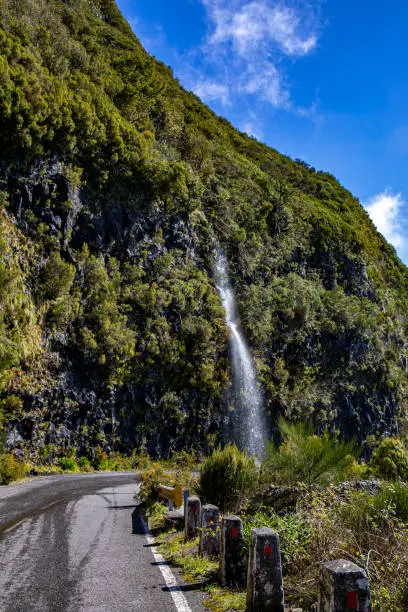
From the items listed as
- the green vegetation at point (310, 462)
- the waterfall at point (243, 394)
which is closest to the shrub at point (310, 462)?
the green vegetation at point (310, 462)

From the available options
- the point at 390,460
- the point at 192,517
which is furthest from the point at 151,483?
the point at 390,460

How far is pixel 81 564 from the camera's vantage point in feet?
17.6

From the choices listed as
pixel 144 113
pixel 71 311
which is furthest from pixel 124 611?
pixel 144 113

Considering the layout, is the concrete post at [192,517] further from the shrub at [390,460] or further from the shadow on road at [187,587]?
the shrub at [390,460]

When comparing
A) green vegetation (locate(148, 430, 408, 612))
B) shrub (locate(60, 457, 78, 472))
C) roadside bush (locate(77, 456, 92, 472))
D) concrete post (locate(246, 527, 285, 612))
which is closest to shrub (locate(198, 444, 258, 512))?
green vegetation (locate(148, 430, 408, 612))

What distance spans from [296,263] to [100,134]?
22474 millimetres

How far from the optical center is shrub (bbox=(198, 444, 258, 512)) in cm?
742

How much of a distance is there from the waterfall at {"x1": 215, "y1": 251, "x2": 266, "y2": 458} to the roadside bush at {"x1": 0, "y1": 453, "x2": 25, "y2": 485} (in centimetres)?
1492

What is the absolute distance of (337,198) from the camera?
64625 mm

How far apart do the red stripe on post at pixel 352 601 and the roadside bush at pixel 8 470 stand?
1486cm

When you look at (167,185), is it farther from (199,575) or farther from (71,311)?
(199,575)

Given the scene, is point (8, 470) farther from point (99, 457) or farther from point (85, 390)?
point (85, 390)

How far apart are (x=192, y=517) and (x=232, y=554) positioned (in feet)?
6.87

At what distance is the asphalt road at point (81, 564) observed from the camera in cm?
407
